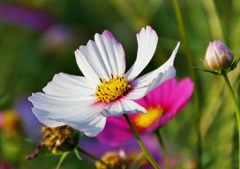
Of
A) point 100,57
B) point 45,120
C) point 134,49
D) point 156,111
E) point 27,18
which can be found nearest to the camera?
point 45,120

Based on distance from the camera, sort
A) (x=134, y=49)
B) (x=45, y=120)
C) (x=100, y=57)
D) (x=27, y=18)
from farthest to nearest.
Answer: (x=134, y=49) → (x=27, y=18) → (x=100, y=57) → (x=45, y=120)

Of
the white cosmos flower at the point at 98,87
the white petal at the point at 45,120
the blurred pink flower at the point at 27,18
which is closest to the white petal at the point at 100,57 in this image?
the white cosmos flower at the point at 98,87

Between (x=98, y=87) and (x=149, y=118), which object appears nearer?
(x=98, y=87)

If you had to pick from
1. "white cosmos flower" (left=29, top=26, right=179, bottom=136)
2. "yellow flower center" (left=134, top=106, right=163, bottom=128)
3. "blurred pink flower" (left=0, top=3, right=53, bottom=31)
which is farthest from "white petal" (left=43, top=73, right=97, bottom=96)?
"blurred pink flower" (left=0, top=3, right=53, bottom=31)

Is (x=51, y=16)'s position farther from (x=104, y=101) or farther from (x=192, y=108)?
(x=104, y=101)

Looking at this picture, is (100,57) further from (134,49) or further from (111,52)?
(134,49)

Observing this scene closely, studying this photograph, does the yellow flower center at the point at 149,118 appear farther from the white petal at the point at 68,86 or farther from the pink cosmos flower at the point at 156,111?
the white petal at the point at 68,86

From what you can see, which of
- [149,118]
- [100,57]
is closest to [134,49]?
[149,118]

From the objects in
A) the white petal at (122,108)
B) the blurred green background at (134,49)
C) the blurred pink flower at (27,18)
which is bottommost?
the blurred green background at (134,49)
